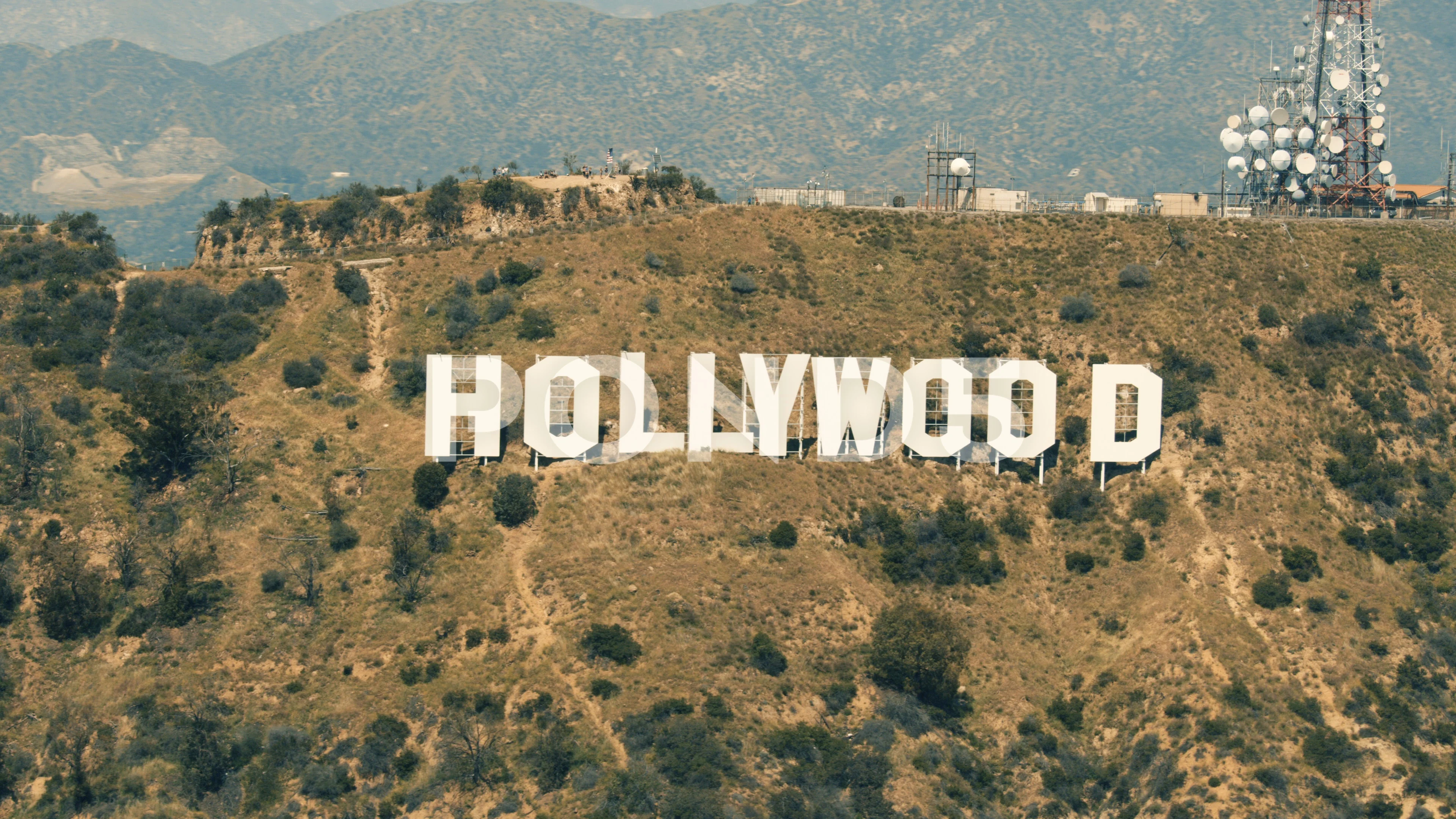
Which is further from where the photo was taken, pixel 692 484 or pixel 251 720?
pixel 692 484

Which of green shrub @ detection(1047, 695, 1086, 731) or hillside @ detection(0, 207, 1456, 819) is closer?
hillside @ detection(0, 207, 1456, 819)

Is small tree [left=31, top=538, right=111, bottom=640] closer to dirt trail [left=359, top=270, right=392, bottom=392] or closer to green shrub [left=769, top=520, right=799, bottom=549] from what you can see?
dirt trail [left=359, top=270, right=392, bottom=392]

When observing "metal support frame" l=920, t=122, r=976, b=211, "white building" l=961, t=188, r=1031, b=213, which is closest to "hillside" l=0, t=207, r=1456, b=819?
"white building" l=961, t=188, r=1031, b=213

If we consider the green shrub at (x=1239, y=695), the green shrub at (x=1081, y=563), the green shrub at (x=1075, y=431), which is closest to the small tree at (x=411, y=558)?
the green shrub at (x=1081, y=563)

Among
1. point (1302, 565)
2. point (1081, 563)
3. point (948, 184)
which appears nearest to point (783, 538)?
point (1081, 563)

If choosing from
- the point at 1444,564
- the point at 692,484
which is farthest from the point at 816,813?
the point at 1444,564

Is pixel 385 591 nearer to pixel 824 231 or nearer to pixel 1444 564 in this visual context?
pixel 824 231
